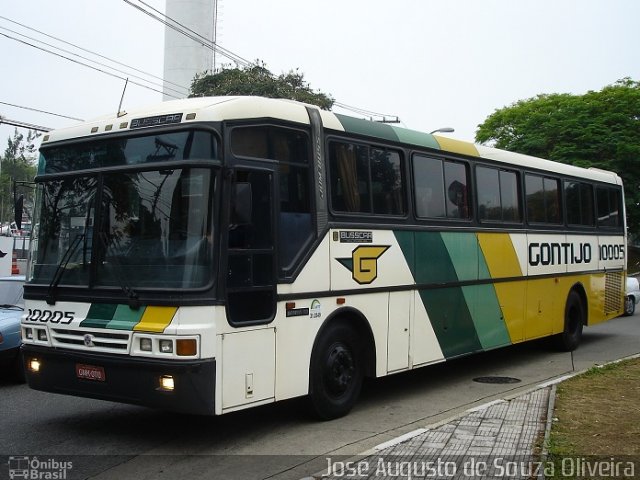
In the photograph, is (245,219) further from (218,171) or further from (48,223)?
(48,223)

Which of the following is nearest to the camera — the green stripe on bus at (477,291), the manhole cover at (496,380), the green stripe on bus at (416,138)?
the green stripe on bus at (416,138)

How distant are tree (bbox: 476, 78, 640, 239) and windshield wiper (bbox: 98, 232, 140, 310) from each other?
29.3m

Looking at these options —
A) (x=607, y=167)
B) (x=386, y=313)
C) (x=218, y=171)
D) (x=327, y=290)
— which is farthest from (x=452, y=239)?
(x=607, y=167)

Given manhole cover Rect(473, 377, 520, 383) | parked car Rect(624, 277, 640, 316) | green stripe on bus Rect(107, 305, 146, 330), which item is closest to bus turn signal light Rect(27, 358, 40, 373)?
green stripe on bus Rect(107, 305, 146, 330)

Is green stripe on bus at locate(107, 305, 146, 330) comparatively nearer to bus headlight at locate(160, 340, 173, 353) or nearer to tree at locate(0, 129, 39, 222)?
bus headlight at locate(160, 340, 173, 353)

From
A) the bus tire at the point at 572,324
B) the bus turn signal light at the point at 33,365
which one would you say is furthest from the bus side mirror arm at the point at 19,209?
the bus tire at the point at 572,324

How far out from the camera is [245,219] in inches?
266

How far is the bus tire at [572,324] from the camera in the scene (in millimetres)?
13719

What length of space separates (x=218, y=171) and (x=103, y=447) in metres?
2.85

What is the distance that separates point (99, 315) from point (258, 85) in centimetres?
2944

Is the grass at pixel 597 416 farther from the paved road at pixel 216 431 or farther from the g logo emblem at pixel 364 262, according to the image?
the g logo emblem at pixel 364 262

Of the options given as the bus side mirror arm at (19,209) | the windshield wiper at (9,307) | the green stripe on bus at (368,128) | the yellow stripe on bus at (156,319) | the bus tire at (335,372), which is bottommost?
the bus tire at (335,372)

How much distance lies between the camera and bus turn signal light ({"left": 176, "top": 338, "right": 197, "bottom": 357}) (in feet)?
20.5

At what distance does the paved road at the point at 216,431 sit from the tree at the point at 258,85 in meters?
26.1
